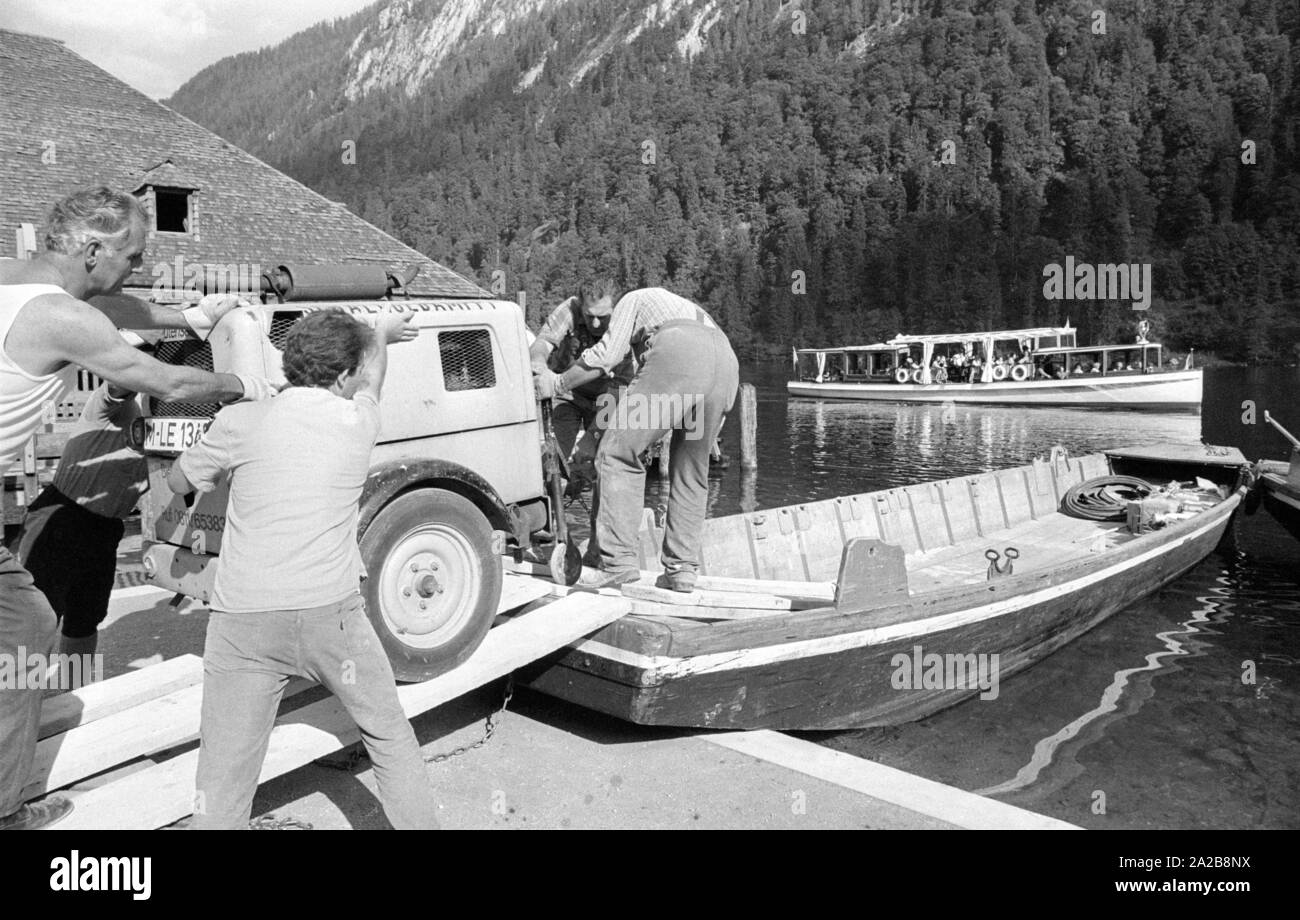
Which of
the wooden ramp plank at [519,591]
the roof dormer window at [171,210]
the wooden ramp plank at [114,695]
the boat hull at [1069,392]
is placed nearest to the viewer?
the wooden ramp plank at [114,695]

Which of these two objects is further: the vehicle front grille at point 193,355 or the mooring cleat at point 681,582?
the mooring cleat at point 681,582

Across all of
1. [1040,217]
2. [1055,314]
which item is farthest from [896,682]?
[1040,217]

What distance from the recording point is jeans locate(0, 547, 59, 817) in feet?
10.9

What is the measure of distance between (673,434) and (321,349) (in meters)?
2.81

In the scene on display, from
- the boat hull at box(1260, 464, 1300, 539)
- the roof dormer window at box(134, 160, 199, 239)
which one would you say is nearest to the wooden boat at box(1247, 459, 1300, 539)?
the boat hull at box(1260, 464, 1300, 539)

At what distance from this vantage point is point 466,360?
5.34 m

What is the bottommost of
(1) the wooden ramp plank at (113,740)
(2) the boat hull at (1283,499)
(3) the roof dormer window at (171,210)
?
(2) the boat hull at (1283,499)

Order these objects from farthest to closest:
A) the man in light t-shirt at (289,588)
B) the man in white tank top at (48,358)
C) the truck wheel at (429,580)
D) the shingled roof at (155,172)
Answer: the shingled roof at (155,172) < the truck wheel at (429,580) < the man in light t-shirt at (289,588) < the man in white tank top at (48,358)

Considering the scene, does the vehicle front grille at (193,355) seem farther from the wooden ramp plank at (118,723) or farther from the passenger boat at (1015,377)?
the passenger boat at (1015,377)

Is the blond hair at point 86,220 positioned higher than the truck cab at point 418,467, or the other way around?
the blond hair at point 86,220

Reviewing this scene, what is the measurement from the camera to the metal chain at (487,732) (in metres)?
5.19

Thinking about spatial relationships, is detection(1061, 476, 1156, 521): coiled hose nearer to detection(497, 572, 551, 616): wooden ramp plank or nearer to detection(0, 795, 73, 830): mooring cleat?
detection(497, 572, 551, 616): wooden ramp plank

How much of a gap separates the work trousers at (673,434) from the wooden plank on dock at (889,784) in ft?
3.76

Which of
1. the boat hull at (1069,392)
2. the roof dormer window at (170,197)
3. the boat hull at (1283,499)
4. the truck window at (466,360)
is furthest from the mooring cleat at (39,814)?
the boat hull at (1069,392)
